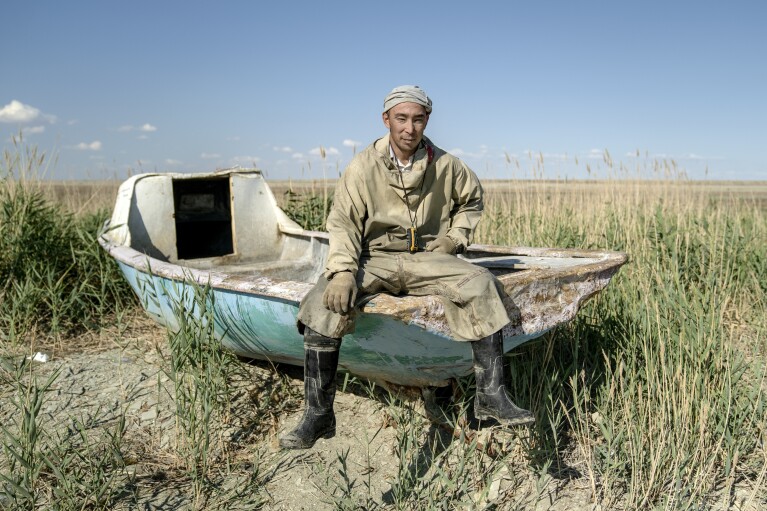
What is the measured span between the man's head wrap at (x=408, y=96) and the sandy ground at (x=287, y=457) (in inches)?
55.6

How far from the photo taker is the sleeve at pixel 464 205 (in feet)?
10.3

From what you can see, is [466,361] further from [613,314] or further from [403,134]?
[613,314]

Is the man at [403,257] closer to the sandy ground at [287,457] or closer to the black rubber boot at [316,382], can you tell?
the black rubber boot at [316,382]

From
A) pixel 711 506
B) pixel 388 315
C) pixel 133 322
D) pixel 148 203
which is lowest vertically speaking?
pixel 711 506

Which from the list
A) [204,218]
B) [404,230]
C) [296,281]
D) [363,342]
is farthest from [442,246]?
[204,218]

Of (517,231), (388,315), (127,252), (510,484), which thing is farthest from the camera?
(517,231)

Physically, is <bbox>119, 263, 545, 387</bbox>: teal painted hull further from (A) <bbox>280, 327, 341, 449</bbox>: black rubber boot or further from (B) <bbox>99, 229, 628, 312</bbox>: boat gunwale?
(A) <bbox>280, 327, 341, 449</bbox>: black rubber boot

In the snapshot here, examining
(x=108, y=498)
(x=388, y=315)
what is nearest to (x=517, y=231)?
(x=388, y=315)

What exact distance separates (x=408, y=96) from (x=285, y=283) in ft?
3.25

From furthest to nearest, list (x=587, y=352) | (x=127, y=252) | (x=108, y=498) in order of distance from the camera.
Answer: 1. (x=127, y=252)
2. (x=587, y=352)
3. (x=108, y=498)

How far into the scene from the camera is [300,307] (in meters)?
2.73

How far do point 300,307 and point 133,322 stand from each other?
10.4ft

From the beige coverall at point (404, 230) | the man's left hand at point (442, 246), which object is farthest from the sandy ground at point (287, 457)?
the man's left hand at point (442, 246)

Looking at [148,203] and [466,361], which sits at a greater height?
[148,203]
